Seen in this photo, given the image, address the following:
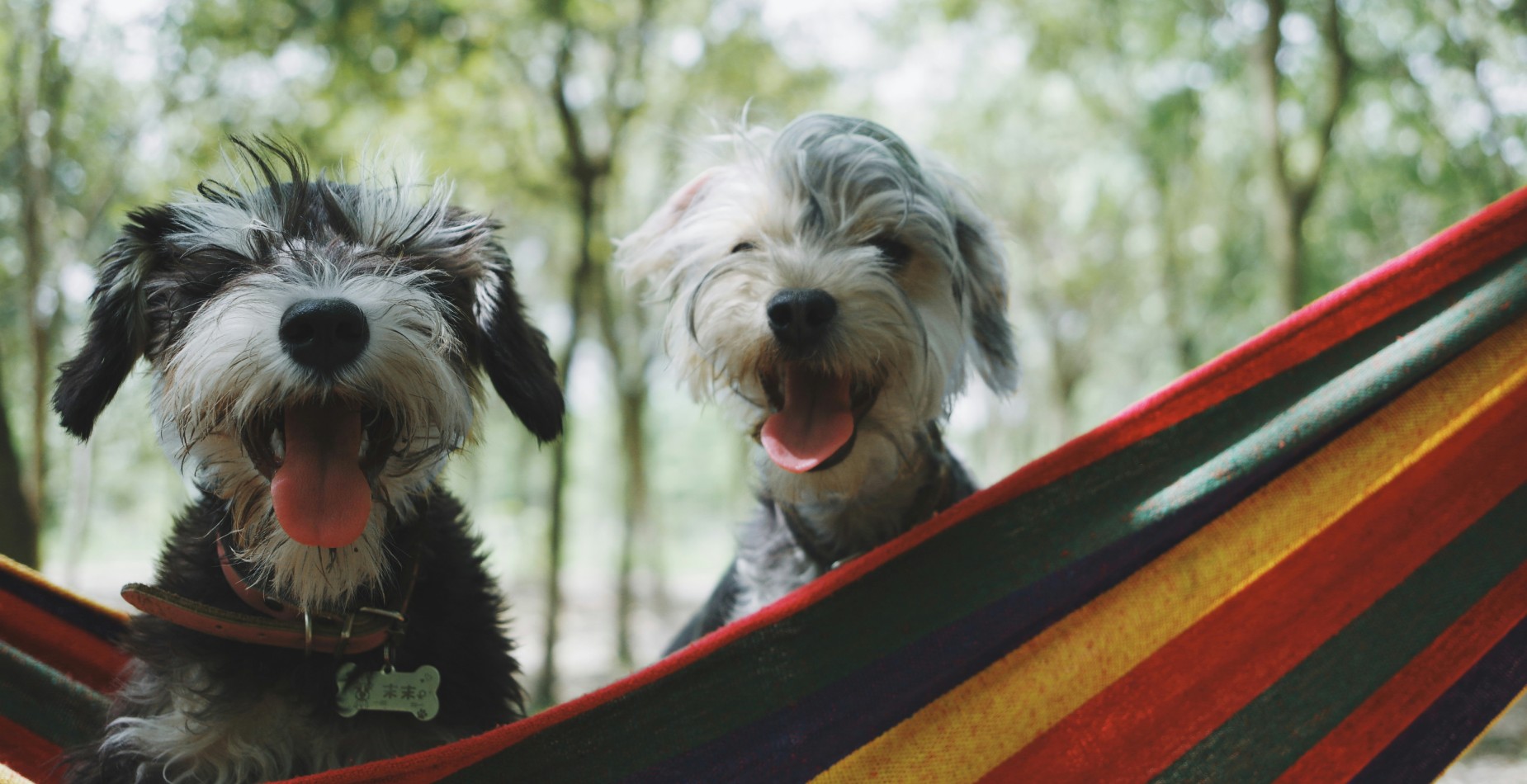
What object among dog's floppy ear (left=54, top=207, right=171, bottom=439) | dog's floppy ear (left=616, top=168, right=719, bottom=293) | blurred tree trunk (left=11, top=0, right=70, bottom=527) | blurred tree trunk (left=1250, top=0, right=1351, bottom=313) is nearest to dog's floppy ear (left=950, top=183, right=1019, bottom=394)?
dog's floppy ear (left=616, top=168, right=719, bottom=293)

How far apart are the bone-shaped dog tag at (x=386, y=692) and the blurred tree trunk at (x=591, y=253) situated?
188 inches

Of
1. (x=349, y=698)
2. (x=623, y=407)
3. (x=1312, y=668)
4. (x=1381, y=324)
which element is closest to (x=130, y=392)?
(x=349, y=698)

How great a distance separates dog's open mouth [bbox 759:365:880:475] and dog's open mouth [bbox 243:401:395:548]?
1.14 m

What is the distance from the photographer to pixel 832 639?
2389 mm

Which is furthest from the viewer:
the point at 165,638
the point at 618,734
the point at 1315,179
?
the point at 1315,179

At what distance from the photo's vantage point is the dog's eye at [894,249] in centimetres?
324

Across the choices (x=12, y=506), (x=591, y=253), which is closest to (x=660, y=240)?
(x=12, y=506)

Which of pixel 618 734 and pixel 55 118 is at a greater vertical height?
pixel 55 118

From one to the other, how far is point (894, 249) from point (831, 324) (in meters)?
0.50

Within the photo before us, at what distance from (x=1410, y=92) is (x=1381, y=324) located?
15.5 metres

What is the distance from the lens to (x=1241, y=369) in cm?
266

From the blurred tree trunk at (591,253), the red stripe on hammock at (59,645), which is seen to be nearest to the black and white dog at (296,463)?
the red stripe on hammock at (59,645)

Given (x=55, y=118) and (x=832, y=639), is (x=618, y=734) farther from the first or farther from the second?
(x=55, y=118)

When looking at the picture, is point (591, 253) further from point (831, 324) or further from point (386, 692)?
point (386, 692)
